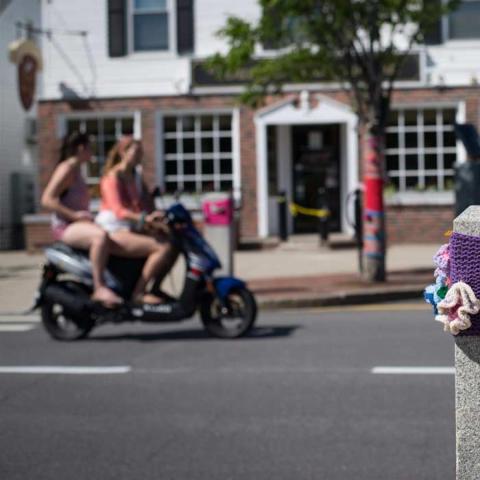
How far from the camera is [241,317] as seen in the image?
947 cm

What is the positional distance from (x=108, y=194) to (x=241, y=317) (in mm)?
1633

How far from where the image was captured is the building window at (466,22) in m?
21.1

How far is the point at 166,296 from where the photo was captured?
31.3ft

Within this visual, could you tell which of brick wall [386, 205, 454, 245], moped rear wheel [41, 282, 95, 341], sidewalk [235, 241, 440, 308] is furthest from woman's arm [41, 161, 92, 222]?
brick wall [386, 205, 454, 245]

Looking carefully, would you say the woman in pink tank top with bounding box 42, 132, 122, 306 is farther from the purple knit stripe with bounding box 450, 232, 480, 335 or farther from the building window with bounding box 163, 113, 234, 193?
the building window with bounding box 163, 113, 234, 193

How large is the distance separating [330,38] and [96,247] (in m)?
5.75

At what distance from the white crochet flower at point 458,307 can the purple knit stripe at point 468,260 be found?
0.02 m

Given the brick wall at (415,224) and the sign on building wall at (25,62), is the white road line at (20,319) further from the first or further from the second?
the sign on building wall at (25,62)

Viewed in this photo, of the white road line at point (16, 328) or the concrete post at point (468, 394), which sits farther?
the white road line at point (16, 328)

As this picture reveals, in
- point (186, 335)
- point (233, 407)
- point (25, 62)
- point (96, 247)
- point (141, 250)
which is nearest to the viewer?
point (233, 407)

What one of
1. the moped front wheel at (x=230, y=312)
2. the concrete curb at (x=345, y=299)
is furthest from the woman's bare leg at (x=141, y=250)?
the concrete curb at (x=345, y=299)

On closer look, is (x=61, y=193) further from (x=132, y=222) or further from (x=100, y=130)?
(x=100, y=130)

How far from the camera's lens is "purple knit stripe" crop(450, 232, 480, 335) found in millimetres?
2859

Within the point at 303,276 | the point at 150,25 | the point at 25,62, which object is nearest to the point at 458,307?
the point at 303,276
